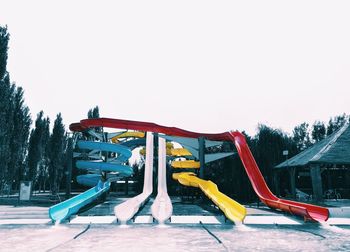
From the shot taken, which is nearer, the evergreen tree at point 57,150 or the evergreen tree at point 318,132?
the evergreen tree at point 57,150

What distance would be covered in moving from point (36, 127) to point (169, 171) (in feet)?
63.2

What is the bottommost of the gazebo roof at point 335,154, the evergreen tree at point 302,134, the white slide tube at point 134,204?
the white slide tube at point 134,204

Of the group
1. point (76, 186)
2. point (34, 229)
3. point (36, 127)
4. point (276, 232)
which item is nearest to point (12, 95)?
point (36, 127)

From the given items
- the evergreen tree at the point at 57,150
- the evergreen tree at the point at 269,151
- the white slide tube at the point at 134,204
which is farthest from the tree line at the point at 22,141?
the evergreen tree at the point at 269,151

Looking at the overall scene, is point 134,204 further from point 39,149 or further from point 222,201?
point 39,149

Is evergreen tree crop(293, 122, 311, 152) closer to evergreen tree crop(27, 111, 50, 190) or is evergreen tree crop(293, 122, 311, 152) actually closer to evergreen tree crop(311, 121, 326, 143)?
evergreen tree crop(311, 121, 326, 143)

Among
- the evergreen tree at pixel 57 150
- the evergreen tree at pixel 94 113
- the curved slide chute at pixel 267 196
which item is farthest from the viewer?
the evergreen tree at pixel 94 113

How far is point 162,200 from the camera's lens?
15172mm

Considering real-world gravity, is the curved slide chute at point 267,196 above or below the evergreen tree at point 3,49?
below

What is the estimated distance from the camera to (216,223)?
37.0 ft

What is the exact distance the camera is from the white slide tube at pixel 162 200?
1158 cm

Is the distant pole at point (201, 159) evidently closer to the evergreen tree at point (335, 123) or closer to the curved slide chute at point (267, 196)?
the curved slide chute at point (267, 196)

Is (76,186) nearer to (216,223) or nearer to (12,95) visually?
(12,95)

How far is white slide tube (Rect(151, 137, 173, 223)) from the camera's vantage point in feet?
38.0
